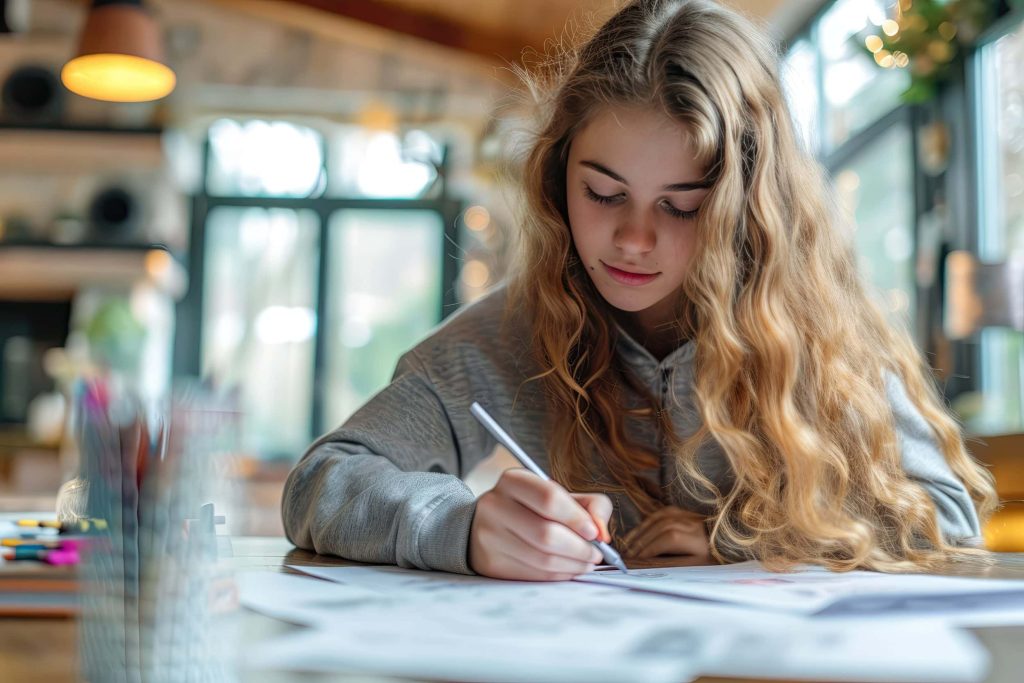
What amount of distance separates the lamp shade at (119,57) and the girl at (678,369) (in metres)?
2.51

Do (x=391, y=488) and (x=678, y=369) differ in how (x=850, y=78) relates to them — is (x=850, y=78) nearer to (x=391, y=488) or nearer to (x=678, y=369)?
(x=678, y=369)

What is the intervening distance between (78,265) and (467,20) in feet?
8.99

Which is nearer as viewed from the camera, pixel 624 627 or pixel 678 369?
pixel 624 627

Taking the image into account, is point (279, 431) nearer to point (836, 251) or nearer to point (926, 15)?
point (926, 15)

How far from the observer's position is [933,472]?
1.08 m

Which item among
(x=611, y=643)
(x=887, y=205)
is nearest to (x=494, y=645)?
(x=611, y=643)

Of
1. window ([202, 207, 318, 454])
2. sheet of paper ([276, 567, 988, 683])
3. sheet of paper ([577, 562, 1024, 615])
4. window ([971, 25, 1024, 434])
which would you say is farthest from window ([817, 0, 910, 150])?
sheet of paper ([276, 567, 988, 683])

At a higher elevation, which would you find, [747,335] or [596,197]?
[596,197]

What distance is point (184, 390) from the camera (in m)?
0.44

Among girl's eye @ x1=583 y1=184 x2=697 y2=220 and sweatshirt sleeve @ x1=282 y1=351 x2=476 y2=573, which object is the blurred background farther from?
girl's eye @ x1=583 y1=184 x2=697 y2=220

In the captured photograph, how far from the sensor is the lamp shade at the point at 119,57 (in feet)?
10.8

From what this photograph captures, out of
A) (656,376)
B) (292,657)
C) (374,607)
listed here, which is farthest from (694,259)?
(292,657)

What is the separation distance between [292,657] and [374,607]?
15 cm

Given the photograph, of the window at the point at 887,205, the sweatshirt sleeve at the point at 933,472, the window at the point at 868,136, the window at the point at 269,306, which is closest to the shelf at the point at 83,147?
the window at the point at 269,306
